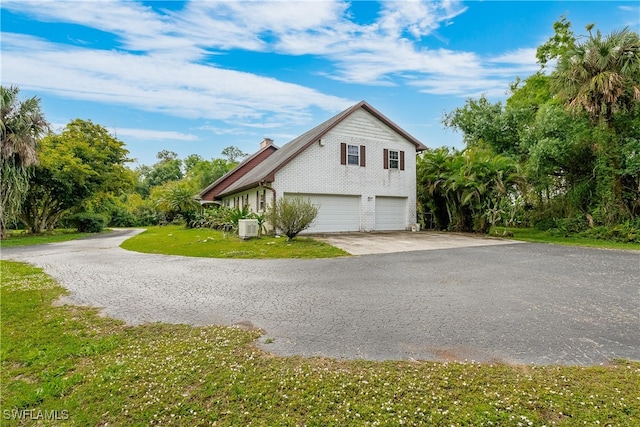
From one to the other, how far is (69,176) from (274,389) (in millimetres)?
23485

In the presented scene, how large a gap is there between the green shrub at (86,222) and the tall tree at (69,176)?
2.70 feet

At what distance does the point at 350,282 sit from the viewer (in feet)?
21.2

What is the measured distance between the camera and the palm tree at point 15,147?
1616 centimetres

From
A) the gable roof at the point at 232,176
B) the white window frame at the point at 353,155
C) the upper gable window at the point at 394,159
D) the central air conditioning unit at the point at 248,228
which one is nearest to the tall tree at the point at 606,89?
the upper gable window at the point at 394,159

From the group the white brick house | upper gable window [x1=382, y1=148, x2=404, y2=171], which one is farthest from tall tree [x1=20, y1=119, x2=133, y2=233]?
upper gable window [x1=382, y1=148, x2=404, y2=171]

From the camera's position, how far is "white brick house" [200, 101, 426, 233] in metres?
15.8

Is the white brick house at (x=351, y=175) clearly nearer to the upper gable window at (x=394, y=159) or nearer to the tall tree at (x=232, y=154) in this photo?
the upper gable window at (x=394, y=159)

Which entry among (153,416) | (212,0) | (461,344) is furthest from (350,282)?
(212,0)

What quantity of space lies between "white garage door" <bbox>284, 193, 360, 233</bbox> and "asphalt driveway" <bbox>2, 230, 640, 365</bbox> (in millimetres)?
7161

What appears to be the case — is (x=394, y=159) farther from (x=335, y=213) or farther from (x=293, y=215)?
(x=293, y=215)

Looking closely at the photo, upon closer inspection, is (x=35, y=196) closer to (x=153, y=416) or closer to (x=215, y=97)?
(x=215, y=97)

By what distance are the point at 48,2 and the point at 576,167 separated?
21083 millimetres

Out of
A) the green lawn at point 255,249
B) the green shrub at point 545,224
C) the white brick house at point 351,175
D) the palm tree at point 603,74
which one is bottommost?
the green lawn at point 255,249

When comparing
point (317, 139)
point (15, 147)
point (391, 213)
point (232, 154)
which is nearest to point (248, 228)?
point (317, 139)
